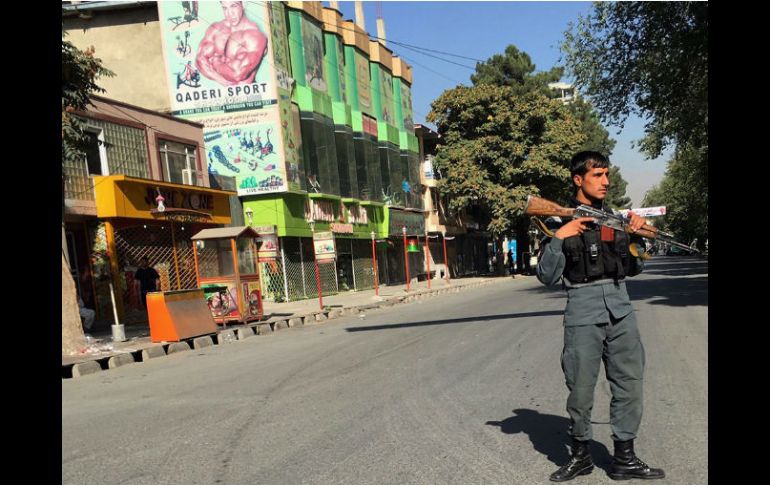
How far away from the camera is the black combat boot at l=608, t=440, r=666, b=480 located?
343 cm

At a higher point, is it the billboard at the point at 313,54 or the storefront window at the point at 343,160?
the billboard at the point at 313,54

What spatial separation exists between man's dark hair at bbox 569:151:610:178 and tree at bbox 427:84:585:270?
110ft

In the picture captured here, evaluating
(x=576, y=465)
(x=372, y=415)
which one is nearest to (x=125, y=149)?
(x=372, y=415)

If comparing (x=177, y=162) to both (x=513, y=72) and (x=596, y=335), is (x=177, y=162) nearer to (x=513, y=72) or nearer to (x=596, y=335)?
(x=596, y=335)

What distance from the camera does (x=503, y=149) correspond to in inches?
1492

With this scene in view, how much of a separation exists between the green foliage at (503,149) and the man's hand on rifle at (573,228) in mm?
33479

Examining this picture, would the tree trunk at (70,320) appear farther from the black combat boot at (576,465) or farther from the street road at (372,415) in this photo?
the black combat boot at (576,465)

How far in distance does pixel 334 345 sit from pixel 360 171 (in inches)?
917

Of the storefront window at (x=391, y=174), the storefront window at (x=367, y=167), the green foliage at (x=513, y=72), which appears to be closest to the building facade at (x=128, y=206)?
the storefront window at (x=367, y=167)

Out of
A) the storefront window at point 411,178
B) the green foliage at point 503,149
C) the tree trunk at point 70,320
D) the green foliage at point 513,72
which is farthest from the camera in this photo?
the green foliage at point 513,72

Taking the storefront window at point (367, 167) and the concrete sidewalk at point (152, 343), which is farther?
the storefront window at point (367, 167)

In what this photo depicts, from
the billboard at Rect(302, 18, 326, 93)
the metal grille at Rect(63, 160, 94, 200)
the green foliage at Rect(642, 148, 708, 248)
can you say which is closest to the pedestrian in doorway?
the metal grille at Rect(63, 160, 94, 200)

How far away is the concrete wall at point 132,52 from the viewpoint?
25656 millimetres
